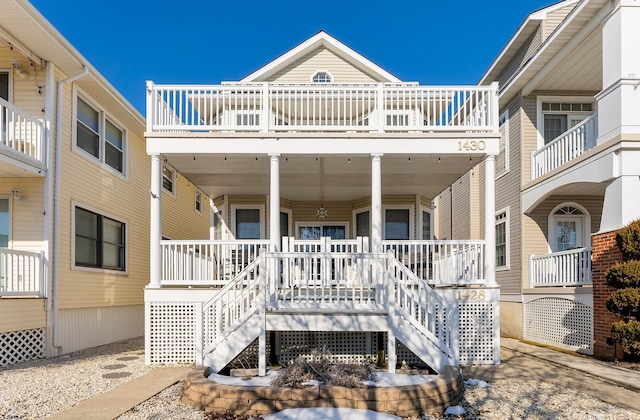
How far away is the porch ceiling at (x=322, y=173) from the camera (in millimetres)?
9180

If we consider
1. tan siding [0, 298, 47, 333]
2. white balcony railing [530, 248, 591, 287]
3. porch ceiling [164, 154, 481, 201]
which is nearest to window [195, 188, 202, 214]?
porch ceiling [164, 154, 481, 201]

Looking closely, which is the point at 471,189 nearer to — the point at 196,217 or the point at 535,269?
the point at 535,269

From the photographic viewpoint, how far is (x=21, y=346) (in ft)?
27.3

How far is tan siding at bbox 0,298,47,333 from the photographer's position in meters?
7.83

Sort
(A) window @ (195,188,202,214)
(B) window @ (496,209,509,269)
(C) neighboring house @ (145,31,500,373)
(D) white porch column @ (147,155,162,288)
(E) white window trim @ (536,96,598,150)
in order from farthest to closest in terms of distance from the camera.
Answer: (A) window @ (195,188,202,214) → (B) window @ (496,209,509,269) → (E) white window trim @ (536,96,598,150) → (D) white porch column @ (147,155,162,288) → (C) neighboring house @ (145,31,500,373)

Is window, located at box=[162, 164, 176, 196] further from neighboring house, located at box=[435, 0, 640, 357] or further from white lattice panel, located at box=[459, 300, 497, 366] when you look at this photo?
white lattice panel, located at box=[459, 300, 497, 366]

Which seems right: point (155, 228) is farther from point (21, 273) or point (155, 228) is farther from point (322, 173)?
point (322, 173)

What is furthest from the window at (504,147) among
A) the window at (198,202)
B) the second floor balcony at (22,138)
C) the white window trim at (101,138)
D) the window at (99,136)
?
the second floor balcony at (22,138)

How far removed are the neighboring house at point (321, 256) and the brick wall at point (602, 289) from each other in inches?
84.8

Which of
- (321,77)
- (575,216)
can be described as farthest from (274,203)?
(575,216)

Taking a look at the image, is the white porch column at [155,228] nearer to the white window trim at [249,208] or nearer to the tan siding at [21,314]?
the tan siding at [21,314]

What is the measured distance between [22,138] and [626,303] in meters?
11.7

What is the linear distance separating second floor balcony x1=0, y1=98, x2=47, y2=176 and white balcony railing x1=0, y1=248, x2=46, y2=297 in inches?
64.9

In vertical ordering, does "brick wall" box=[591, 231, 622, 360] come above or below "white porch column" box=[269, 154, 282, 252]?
below
